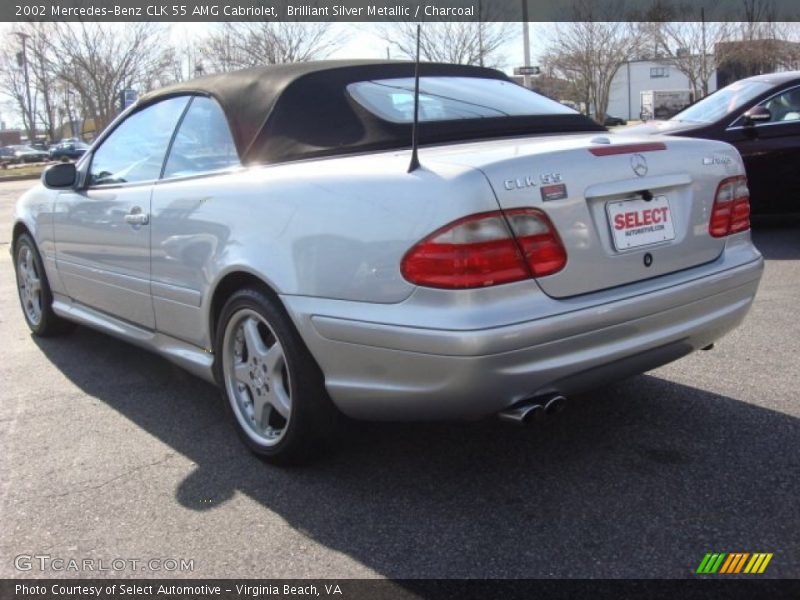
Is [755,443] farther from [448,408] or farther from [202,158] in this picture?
[202,158]

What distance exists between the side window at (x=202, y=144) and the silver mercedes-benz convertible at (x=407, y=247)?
0.01m

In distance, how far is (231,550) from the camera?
2.47 m

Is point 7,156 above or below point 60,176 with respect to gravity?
above

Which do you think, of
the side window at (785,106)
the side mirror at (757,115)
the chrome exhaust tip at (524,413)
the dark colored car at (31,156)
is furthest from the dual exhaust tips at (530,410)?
the dark colored car at (31,156)

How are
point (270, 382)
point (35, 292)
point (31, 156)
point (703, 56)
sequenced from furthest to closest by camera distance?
1. point (31, 156)
2. point (703, 56)
3. point (35, 292)
4. point (270, 382)

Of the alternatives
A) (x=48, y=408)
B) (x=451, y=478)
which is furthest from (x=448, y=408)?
(x=48, y=408)

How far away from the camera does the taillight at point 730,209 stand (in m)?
2.95

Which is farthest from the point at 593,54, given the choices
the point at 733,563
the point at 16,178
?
the point at 733,563

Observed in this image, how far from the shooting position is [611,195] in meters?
2.59

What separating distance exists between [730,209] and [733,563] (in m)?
1.40

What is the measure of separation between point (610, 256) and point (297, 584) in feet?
4.72

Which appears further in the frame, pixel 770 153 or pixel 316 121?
pixel 770 153

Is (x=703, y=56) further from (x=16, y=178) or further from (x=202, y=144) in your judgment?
(x=202, y=144)

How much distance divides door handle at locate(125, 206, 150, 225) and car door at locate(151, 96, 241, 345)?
0.27 feet
